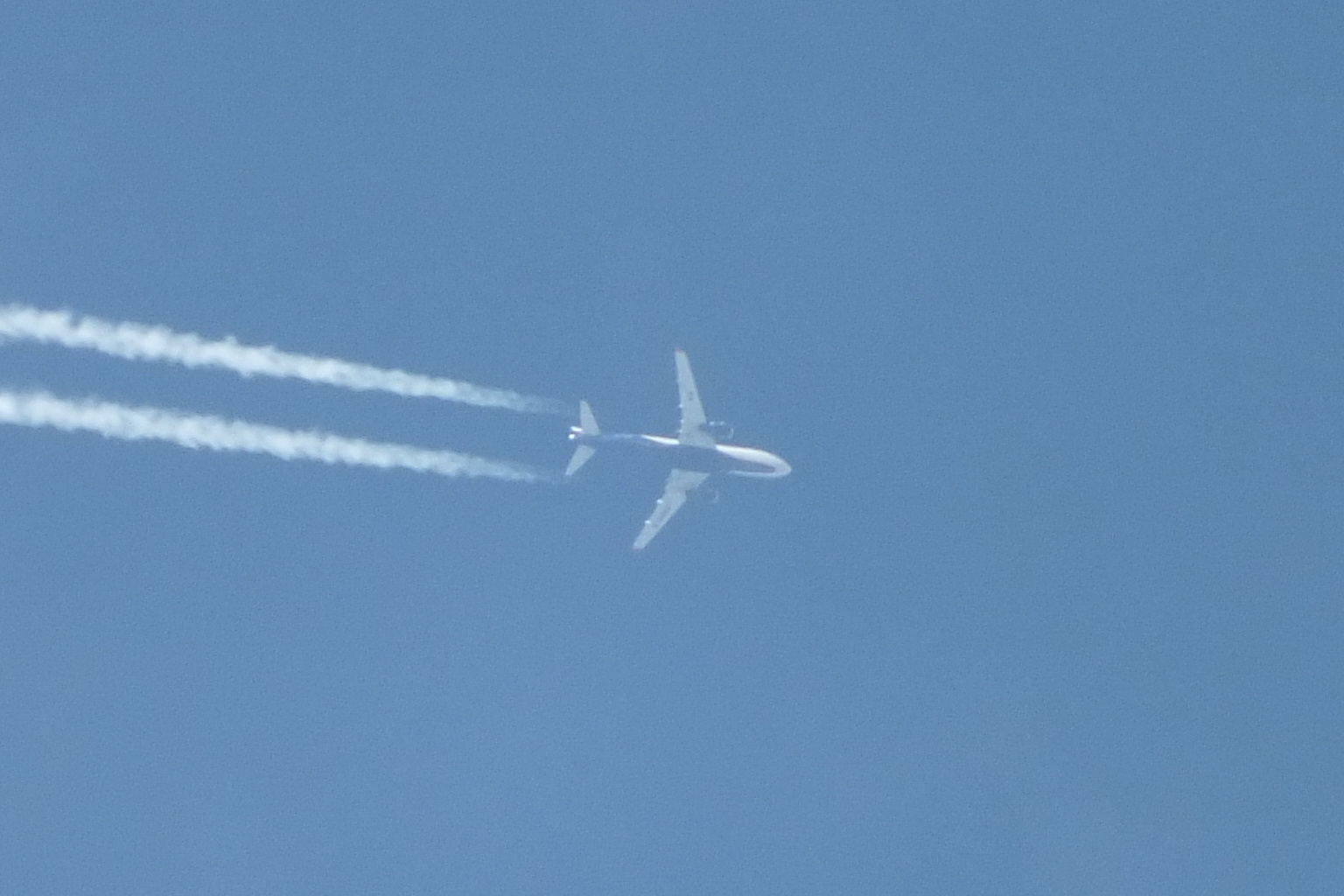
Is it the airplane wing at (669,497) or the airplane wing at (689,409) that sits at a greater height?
the airplane wing at (689,409)

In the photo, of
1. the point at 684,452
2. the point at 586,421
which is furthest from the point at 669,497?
the point at 586,421

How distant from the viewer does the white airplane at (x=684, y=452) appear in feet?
335

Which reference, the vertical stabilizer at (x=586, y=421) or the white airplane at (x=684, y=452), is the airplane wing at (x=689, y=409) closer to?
the white airplane at (x=684, y=452)

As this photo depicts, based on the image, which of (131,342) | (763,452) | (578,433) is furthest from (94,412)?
(763,452)

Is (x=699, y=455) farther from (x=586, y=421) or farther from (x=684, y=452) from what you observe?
(x=586, y=421)

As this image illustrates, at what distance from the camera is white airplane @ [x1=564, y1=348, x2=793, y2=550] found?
10206 cm

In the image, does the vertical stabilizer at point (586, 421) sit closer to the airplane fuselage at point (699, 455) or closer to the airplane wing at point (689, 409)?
the airplane fuselage at point (699, 455)

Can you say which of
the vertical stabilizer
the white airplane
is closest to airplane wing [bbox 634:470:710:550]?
the white airplane

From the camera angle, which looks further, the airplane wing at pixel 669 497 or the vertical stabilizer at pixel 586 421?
the airplane wing at pixel 669 497

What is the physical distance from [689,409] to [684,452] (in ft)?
7.44

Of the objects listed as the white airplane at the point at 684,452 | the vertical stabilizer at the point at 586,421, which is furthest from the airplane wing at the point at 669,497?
the vertical stabilizer at the point at 586,421

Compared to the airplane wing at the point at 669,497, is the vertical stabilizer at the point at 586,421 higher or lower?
higher

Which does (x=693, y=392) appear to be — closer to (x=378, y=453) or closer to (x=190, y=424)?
(x=378, y=453)

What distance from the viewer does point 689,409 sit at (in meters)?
104
